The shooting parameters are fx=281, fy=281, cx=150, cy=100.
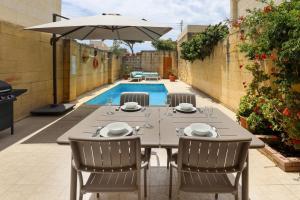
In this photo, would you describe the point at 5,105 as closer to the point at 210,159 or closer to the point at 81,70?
the point at 210,159

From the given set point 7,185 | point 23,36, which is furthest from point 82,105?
point 7,185

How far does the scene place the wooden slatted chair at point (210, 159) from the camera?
2.17 metres

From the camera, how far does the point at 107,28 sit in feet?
22.9

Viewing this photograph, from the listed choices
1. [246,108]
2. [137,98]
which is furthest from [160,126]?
[246,108]

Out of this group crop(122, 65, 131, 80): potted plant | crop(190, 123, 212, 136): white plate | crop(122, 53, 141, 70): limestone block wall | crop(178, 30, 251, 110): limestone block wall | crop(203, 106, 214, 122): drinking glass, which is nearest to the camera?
crop(190, 123, 212, 136): white plate

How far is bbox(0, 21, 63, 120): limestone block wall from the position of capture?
6332 millimetres

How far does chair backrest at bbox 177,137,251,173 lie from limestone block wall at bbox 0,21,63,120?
5.26 metres

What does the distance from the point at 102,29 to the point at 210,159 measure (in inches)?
230

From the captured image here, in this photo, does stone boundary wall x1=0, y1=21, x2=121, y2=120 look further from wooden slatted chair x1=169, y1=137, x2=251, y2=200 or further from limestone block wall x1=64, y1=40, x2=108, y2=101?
wooden slatted chair x1=169, y1=137, x2=251, y2=200

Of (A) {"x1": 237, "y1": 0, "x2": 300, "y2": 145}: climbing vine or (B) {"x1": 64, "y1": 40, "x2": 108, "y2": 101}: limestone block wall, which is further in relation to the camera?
(B) {"x1": 64, "y1": 40, "x2": 108, "y2": 101}: limestone block wall

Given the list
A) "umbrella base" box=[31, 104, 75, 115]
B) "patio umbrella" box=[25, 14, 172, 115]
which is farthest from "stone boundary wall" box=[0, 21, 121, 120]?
"patio umbrella" box=[25, 14, 172, 115]

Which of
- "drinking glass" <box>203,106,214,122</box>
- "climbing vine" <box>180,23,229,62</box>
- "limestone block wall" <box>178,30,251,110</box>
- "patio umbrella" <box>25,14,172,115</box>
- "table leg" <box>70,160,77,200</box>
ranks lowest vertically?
"table leg" <box>70,160,77,200</box>

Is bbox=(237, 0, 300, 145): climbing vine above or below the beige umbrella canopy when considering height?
below

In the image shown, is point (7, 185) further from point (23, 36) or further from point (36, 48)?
point (36, 48)
